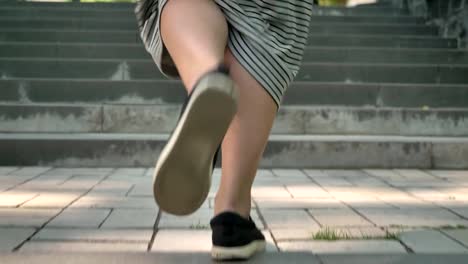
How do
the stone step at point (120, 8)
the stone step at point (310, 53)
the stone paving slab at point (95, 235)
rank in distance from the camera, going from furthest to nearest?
1. the stone step at point (120, 8)
2. the stone step at point (310, 53)
3. the stone paving slab at point (95, 235)

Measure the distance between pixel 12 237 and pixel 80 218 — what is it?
14.4 inches

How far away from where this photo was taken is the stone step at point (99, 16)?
23.1 feet

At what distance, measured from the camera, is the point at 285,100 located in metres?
4.97

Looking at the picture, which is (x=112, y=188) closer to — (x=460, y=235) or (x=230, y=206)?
(x=230, y=206)

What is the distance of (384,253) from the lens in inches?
68.5

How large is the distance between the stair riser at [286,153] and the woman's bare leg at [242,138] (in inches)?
90.3

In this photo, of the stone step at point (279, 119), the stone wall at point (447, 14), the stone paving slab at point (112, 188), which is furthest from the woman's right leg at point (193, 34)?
the stone wall at point (447, 14)

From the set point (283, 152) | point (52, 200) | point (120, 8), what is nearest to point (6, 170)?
point (52, 200)

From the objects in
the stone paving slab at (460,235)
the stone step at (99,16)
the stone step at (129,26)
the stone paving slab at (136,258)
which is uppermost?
the stone step at (99,16)

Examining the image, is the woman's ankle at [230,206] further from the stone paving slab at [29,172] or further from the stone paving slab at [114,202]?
the stone paving slab at [29,172]

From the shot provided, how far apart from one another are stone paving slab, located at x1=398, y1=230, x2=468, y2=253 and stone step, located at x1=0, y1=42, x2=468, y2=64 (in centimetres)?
393

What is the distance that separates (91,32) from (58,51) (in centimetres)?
60

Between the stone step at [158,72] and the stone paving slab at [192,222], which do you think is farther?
the stone step at [158,72]

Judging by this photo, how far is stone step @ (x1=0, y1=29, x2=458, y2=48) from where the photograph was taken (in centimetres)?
624
